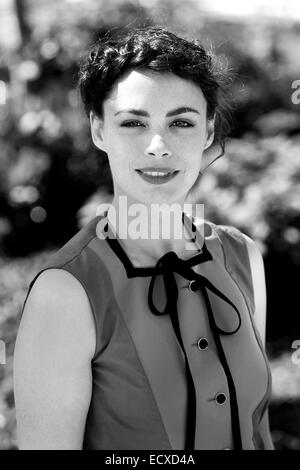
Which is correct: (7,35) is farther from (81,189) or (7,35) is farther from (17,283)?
(17,283)

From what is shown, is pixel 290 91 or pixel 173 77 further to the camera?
pixel 290 91

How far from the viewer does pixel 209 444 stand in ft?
5.36

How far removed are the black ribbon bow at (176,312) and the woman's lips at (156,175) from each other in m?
0.21

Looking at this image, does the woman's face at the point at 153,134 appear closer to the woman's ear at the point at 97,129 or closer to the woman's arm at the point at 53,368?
the woman's ear at the point at 97,129

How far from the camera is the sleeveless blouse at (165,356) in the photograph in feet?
5.19

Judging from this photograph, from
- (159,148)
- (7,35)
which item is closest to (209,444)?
(159,148)

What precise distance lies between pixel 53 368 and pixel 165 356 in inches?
11.1

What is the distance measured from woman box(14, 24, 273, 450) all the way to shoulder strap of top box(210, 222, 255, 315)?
0.21 feet

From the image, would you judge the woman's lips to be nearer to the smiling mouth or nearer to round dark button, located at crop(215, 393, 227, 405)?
the smiling mouth

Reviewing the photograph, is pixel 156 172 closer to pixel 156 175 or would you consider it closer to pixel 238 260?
pixel 156 175
